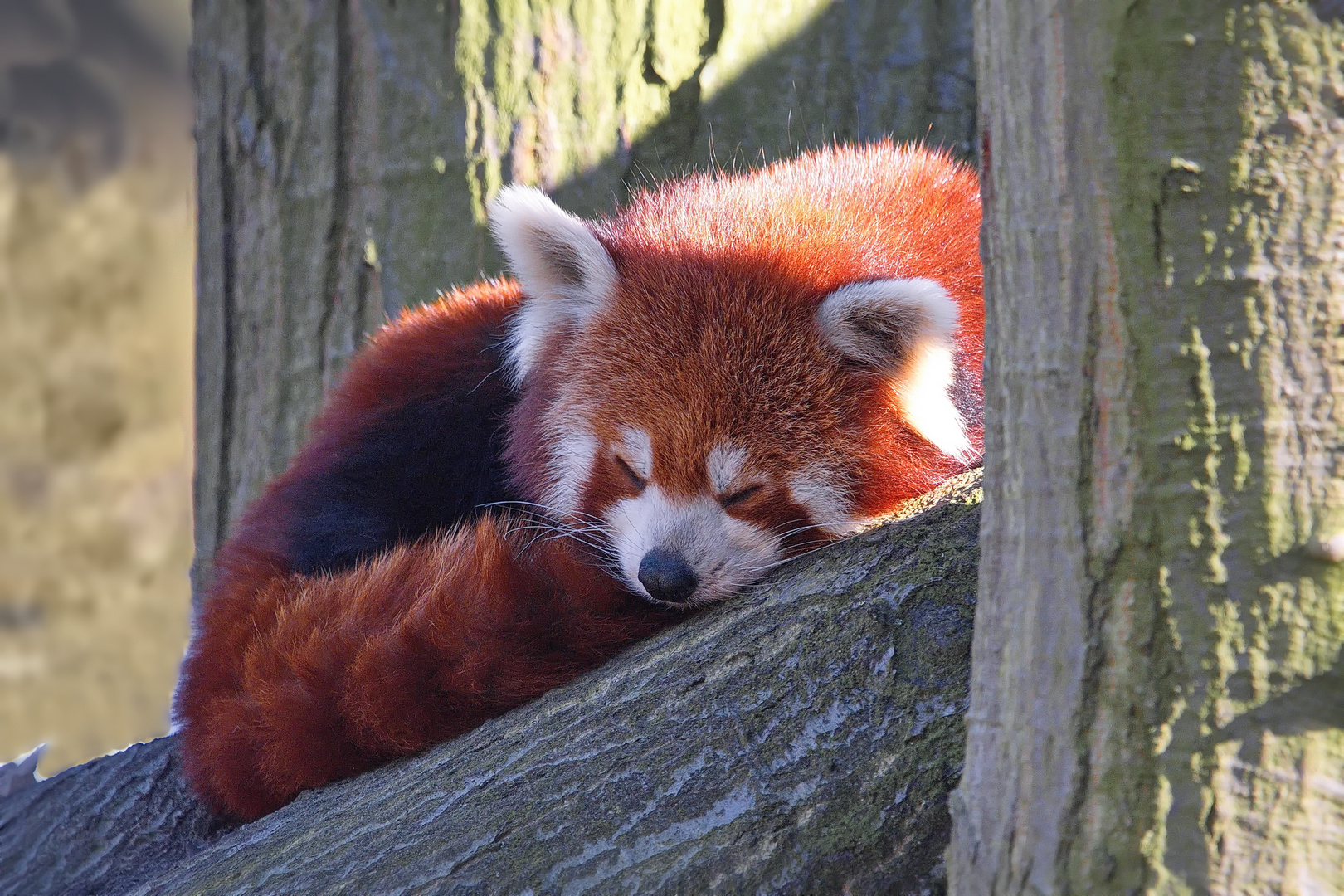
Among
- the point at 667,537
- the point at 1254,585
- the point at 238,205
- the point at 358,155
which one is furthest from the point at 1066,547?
the point at 238,205

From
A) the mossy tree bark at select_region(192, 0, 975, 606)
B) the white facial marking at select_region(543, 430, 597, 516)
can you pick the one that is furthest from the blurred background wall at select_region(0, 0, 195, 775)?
the white facial marking at select_region(543, 430, 597, 516)

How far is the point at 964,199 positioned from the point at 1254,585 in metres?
1.49

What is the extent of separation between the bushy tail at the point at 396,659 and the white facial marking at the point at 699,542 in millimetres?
92

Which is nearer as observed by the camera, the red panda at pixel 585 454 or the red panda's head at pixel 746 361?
the red panda at pixel 585 454

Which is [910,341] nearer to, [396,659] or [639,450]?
[639,450]

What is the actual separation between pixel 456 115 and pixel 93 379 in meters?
4.93

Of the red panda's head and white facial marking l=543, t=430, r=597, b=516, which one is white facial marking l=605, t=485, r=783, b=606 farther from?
white facial marking l=543, t=430, r=597, b=516

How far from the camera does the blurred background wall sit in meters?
6.51

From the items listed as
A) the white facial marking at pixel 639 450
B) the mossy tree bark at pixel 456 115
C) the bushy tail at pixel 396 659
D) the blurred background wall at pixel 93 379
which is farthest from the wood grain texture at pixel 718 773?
the blurred background wall at pixel 93 379

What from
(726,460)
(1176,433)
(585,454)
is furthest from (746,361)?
(1176,433)

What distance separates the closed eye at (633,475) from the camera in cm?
219

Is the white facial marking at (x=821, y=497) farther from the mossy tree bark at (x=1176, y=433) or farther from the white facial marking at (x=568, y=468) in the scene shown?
the mossy tree bark at (x=1176, y=433)

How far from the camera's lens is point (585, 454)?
228 cm

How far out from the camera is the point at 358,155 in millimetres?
2957
